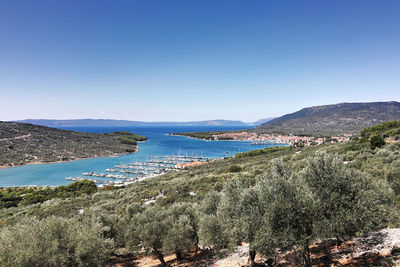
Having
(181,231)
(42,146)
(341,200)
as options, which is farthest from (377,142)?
(42,146)

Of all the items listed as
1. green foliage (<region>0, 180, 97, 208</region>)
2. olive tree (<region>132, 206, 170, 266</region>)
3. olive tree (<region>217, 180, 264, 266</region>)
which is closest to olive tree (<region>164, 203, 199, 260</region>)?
olive tree (<region>132, 206, 170, 266</region>)

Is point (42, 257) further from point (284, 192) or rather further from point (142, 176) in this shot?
point (142, 176)

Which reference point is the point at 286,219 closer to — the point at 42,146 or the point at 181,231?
the point at 181,231

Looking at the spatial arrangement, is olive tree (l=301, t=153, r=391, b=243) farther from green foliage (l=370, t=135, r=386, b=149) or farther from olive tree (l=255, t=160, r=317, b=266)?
green foliage (l=370, t=135, r=386, b=149)

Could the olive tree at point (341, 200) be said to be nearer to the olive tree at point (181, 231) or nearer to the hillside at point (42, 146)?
the olive tree at point (181, 231)

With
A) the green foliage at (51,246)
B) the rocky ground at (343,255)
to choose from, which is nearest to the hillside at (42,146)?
the green foliage at (51,246)

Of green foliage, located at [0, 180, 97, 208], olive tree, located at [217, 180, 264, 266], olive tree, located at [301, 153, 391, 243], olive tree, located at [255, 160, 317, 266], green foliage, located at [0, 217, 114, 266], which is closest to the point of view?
olive tree, located at [301, 153, 391, 243]
